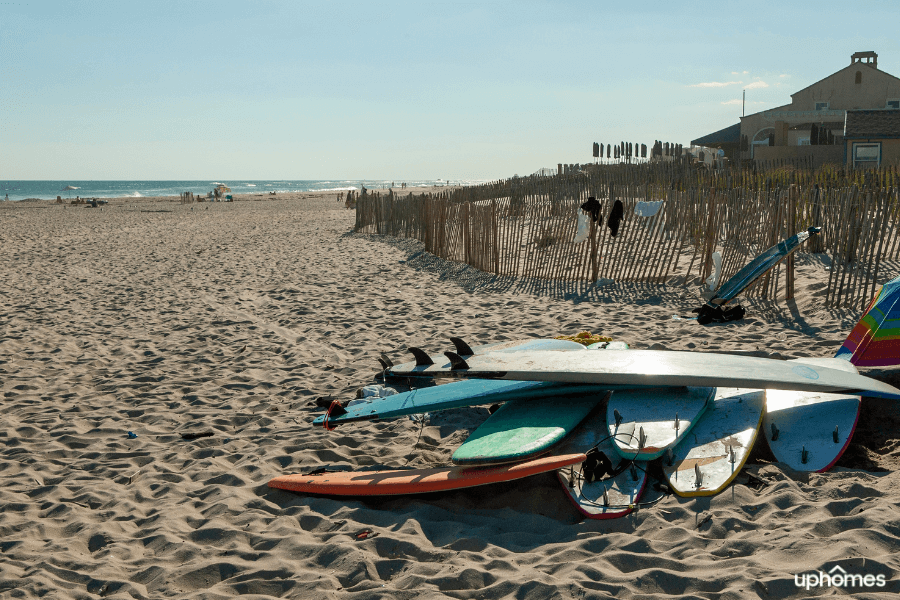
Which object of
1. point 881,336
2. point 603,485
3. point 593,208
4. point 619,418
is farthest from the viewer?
Result: point 593,208

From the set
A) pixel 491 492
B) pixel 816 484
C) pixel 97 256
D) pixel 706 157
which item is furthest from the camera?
pixel 706 157

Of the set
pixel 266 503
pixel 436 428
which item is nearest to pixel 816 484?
pixel 436 428

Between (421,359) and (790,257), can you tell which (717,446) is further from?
(790,257)

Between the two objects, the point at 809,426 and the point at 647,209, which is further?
the point at 647,209

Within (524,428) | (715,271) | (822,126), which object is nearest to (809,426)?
(524,428)

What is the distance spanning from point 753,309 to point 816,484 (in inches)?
158

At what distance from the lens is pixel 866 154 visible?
19.3 m

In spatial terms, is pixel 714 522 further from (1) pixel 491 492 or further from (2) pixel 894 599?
(1) pixel 491 492

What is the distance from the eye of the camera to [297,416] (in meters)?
4.18

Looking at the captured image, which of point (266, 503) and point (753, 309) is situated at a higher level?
point (753, 309)

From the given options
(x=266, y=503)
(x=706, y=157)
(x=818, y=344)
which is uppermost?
(x=706, y=157)

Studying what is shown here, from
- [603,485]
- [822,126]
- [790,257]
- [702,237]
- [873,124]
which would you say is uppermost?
[822,126]

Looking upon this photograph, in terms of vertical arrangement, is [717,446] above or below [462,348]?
below

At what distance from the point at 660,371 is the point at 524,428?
81cm
